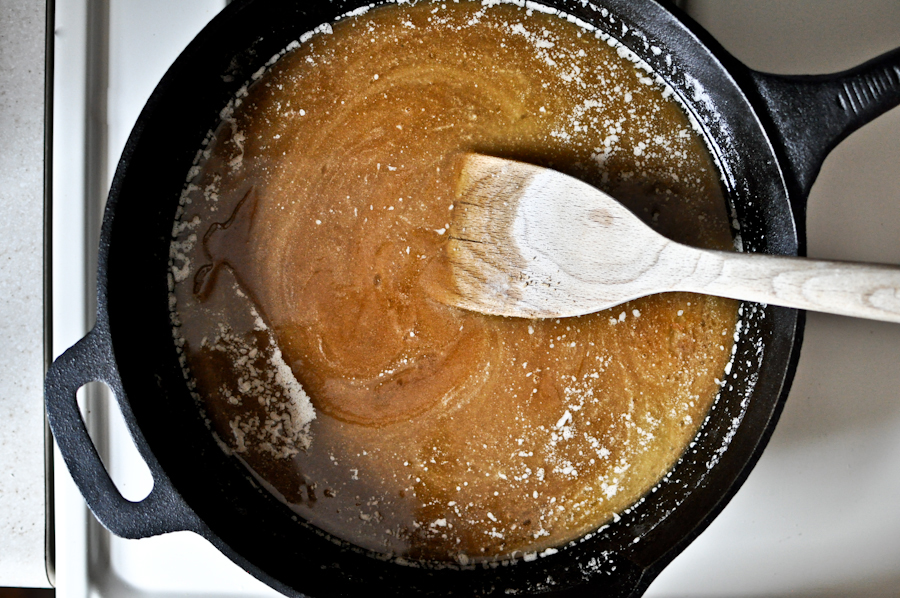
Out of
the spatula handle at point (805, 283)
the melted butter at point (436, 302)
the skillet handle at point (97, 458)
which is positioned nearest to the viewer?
the spatula handle at point (805, 283)

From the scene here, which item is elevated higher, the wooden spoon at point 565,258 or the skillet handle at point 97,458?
the wooden spoon at point 565,258

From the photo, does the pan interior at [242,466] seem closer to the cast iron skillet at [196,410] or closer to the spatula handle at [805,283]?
the cast iron skillet at [196,410]

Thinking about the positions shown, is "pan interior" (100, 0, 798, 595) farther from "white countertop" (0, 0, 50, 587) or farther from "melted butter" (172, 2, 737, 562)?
"white countertop" (0, 0, 50, 587)

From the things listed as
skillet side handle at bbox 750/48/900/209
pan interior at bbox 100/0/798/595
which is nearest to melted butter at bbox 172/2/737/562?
pan interior at bbox 100/0/798/595

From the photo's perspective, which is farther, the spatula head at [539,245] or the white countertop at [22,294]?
the white countertop at [22,294]

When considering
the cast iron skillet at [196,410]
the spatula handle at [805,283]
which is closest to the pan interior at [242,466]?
the cast iron skillet at [196,410]

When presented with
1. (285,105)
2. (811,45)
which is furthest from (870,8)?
(285,105)

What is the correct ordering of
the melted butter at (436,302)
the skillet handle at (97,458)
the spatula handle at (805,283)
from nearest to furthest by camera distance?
the spatula handle at (805,283) < the skillet handle at (97,458) < the melted butter at (436,302)

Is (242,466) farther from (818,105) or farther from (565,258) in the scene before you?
(818,105)

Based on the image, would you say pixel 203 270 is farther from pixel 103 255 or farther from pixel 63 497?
pixel 63 497
